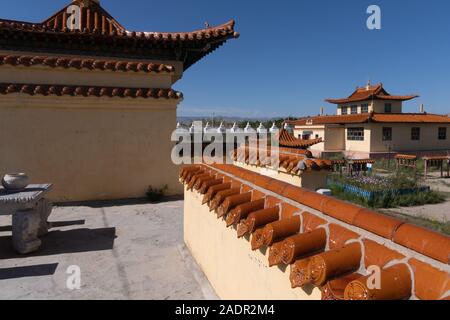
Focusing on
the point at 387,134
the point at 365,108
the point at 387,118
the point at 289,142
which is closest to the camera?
the point at 289,142

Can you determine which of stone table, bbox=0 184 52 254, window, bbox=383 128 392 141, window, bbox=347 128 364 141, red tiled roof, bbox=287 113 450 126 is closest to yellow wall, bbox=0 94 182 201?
stone table, bbox=0 184 52 254

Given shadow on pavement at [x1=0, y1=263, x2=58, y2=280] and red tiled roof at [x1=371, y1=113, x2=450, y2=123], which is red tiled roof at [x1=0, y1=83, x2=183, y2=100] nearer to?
shadow on pavement at [x1=0, y1=263, x2=58, y2=280]

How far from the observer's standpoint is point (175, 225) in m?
7.08

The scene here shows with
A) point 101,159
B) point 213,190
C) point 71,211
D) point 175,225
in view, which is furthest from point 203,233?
point 101,159

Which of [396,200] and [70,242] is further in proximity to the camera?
[396,200]

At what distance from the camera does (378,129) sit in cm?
2859

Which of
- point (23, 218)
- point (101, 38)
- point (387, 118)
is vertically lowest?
point (23, 218)

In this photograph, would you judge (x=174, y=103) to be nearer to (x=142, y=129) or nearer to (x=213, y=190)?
(x=142, y=129)

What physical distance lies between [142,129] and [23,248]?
4.69m

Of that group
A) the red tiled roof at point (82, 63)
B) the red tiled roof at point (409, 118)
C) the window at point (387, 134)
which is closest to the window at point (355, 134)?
the red tiled roof at point (409, 118)

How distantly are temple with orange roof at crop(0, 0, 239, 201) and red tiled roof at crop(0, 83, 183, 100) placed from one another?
2cm

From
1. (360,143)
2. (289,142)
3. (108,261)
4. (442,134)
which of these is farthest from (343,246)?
(442,134)

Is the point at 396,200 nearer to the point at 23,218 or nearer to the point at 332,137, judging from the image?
the point at 23,218

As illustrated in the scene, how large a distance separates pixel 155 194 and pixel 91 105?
9.84 feet
